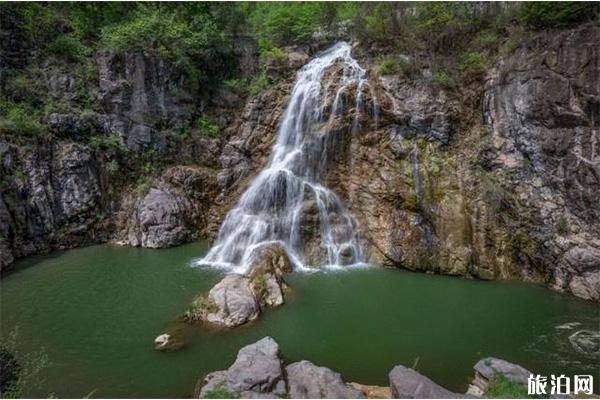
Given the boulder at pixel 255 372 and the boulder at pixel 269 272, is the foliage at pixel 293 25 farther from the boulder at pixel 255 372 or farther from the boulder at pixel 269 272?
the boulder at pixel 255 372

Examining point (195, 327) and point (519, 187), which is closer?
point (195, 327)

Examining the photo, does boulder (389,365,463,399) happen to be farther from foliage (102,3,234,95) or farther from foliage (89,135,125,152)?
foliage (102,3,234,95)

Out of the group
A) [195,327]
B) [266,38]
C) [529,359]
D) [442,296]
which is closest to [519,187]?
[442,296]

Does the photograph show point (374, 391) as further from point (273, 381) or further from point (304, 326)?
point (304, 326)

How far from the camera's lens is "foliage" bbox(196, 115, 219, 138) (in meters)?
20.3

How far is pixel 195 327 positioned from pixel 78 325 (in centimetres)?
310

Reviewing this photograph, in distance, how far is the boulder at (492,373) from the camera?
6.85 metres

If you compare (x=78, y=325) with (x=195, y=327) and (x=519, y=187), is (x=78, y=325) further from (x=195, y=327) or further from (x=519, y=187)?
(x=519, y=187)

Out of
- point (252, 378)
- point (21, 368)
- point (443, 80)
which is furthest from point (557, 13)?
point (21, 368)

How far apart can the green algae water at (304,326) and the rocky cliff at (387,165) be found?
1502mm

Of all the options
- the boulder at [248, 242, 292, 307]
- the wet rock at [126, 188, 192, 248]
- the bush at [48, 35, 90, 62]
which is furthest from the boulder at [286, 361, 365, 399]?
the bush at [48, 35, 90, 62]

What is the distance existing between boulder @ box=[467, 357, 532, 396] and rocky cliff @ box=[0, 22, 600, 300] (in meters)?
6.38

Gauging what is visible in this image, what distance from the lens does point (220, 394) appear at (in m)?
6.22

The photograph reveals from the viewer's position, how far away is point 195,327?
9672 mm
